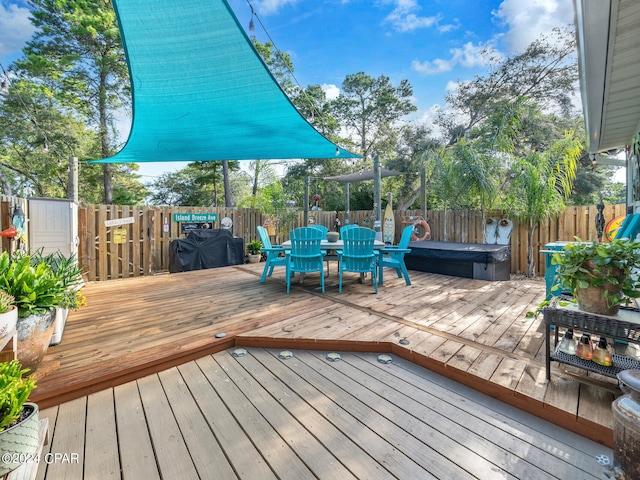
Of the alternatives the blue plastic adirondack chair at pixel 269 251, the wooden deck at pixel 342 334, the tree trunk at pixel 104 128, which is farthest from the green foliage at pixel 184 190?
the wooden deck at pixel 342 334

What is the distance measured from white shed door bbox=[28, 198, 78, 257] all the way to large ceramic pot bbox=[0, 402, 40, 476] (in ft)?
7.54

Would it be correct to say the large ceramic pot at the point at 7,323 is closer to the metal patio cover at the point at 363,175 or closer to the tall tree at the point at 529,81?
the metal patio cover at the point at 363,175

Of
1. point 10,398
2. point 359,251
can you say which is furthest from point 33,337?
point 359,251

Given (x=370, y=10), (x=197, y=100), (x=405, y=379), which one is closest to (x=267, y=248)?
(x=197, y=100)

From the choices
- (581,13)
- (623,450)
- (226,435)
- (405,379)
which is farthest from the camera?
(405,379)

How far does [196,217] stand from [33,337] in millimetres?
5164

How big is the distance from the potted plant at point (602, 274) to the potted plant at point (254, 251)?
6131 mm

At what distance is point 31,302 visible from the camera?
1694mm

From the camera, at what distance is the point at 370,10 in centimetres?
616

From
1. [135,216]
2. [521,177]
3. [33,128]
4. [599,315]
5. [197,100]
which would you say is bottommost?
[599,315]

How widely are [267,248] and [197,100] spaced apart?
7.22 feet

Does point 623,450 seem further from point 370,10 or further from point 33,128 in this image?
point 33,128

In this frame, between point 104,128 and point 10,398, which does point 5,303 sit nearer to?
point 10,398

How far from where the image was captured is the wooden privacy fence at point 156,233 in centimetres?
489
